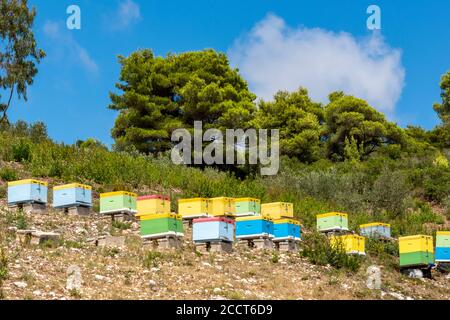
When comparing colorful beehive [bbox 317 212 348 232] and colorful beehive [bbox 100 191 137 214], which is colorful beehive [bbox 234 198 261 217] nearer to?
colorful beehive [bbox 317 212 348 232]

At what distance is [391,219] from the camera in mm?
30391

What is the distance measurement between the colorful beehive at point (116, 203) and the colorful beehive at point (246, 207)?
10.7ft

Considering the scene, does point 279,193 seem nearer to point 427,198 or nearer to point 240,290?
point 427,198

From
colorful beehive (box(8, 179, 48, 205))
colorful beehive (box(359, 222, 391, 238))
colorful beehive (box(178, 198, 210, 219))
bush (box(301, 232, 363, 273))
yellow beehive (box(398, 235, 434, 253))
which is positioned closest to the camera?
bush (box(301, 232, 363, 273))

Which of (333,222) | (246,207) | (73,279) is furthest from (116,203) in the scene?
(73,279)

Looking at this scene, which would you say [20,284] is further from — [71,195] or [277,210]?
[277,210]

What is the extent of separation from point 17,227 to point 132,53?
28.0 metres

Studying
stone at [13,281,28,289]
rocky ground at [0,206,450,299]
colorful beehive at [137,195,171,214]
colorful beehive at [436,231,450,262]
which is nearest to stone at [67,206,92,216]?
rocky ground at [0,206,450,299]

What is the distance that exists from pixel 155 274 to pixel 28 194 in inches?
246

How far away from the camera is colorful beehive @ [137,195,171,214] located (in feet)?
67.6

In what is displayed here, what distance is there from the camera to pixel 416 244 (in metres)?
20.1

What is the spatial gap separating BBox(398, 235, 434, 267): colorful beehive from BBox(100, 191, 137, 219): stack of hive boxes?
23.5ft

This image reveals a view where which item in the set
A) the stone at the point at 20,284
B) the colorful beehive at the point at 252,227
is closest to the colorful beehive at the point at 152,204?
the colorful beehive at the point at 252,227
